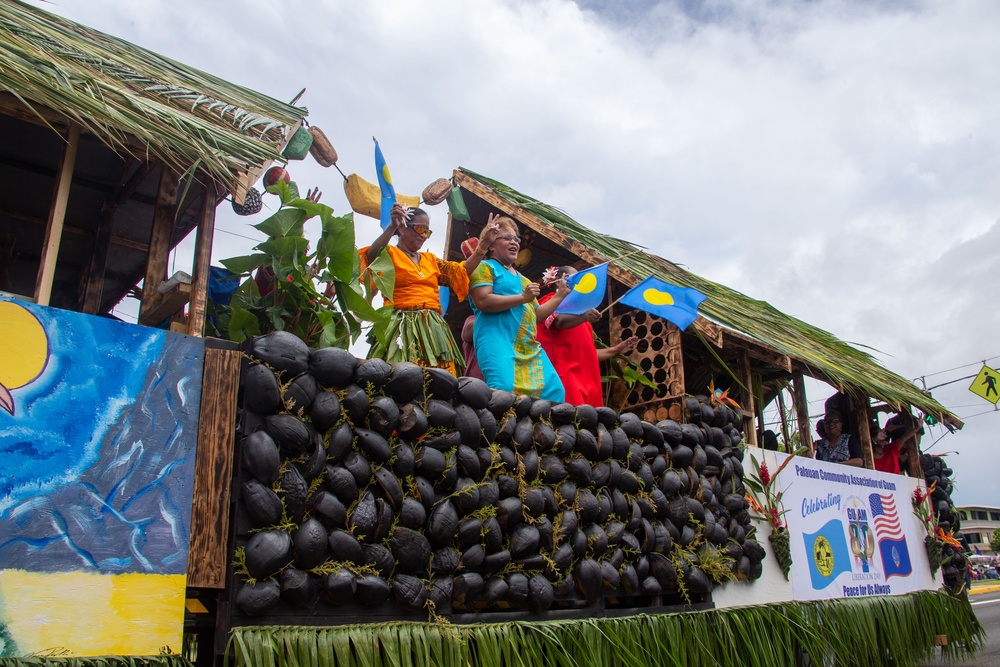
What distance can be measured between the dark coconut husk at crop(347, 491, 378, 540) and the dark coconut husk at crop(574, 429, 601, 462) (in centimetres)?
167

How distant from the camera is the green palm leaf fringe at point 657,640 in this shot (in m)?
3.75

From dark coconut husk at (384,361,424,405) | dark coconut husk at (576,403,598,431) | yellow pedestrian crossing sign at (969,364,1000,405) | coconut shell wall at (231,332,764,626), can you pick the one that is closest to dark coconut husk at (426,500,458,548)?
coconut shell wall at (231,332,764,626)

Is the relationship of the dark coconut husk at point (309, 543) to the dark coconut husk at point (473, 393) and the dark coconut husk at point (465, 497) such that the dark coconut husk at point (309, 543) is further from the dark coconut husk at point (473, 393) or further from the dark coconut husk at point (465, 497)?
the dark coconut husk at point (473, 393)

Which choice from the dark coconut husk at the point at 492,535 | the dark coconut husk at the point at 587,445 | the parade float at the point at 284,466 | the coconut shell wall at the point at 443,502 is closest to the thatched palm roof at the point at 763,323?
the parade float at the point at 284,466

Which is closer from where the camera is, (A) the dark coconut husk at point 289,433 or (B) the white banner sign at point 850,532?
(A) the dark coconut husk at point 289,433

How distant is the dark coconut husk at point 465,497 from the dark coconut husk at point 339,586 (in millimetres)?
760

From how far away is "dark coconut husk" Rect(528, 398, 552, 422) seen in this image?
16.9ft

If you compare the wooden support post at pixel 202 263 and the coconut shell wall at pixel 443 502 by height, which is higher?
the wooden support post at pixel 202 263

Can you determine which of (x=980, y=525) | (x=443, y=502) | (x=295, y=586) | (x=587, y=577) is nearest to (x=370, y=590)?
(x=295, y=586)

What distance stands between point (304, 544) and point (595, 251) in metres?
3.88

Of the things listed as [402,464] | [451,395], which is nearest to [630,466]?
[451,395]

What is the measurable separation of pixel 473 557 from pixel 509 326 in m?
1.92

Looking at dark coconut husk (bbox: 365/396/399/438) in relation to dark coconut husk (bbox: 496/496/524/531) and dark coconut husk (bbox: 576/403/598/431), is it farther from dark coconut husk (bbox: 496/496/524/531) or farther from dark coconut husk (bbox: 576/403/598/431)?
dark coconut husk (bbox: 576/403/598/431)

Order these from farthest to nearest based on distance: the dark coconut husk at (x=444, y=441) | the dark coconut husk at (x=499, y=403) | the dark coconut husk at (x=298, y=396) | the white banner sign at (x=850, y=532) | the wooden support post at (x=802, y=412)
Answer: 1. the wooden support post at (x=802, y=412)
2. the white banner sign at (x=850, y=532)
3. the dark coconut husk at (x=499, y=403)
4. the dark coconut husk at (x=444, y=441)
5. the dark coconut husk at (x=298, y=396)
